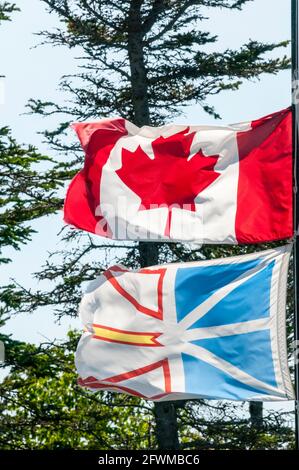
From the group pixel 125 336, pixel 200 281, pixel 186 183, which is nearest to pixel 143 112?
pixel 186 183

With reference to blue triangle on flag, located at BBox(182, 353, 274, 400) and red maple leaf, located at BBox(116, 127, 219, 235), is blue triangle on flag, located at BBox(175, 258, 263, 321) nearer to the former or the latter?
blue triangle on flag, located at BBox(182, 353, 274, 400)

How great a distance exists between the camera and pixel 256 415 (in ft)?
88.4

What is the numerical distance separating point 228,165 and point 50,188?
1154 cm

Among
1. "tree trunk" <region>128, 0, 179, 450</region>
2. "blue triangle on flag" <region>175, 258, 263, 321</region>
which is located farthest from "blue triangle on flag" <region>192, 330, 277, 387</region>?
"tree trunk" <region>128, 0, 179, 450</region>

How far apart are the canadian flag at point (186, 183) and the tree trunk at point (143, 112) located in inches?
320

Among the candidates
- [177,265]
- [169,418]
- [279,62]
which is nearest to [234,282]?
[177,265]

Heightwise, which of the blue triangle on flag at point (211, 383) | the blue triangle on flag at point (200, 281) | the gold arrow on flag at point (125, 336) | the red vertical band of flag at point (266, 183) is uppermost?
the red vertical band of flag at point (266, 183)

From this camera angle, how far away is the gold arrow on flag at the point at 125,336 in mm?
14500

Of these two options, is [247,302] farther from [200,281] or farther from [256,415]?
[256,415]

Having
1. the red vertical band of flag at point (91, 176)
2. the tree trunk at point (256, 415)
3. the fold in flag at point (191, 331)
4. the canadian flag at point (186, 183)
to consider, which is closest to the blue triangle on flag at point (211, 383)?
the fold in flag at point (191, 331)

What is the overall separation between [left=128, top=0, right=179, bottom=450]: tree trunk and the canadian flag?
8130 millimetres

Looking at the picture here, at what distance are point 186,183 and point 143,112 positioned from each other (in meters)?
9.52

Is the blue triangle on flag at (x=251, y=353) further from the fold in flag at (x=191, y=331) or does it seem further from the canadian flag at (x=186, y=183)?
the canadian flag at (x=186, y=183)

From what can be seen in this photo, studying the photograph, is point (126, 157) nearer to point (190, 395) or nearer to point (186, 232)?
point (186, 232)
